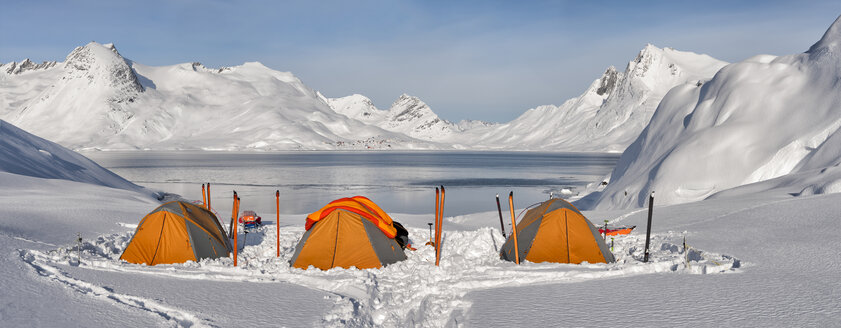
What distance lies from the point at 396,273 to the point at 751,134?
73.9 feet

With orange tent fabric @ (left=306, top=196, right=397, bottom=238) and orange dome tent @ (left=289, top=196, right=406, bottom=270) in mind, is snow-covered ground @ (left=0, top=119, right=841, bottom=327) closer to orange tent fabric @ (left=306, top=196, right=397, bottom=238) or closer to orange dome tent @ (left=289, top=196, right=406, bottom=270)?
orange dome tent @ (left=289, top=196, right=406, bottom=270)

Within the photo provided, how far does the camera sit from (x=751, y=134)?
26.0 meters

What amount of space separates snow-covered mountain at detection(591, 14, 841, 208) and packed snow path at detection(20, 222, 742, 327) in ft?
39.7

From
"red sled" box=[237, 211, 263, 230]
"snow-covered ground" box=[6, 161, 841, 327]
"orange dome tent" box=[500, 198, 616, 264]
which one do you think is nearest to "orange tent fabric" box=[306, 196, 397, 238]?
"snow-covered ground" box=[6, 161, 841, 327]

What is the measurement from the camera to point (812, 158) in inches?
858

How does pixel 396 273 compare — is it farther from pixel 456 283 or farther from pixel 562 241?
pixel 562 241

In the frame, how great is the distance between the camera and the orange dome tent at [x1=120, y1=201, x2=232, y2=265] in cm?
1219

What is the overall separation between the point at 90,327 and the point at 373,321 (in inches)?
144

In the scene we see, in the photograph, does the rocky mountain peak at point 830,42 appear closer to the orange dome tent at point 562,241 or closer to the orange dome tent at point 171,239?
the orange dome tent at point 562,241

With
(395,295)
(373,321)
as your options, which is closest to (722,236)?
(395,295)

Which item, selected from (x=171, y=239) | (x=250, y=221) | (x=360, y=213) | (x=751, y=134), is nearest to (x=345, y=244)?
(x=360, y=213)

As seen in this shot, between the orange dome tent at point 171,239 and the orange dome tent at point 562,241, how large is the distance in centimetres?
752

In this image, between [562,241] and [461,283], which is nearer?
[461,283]

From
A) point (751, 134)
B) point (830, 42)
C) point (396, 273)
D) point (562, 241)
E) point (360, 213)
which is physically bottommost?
point (396, 273)
